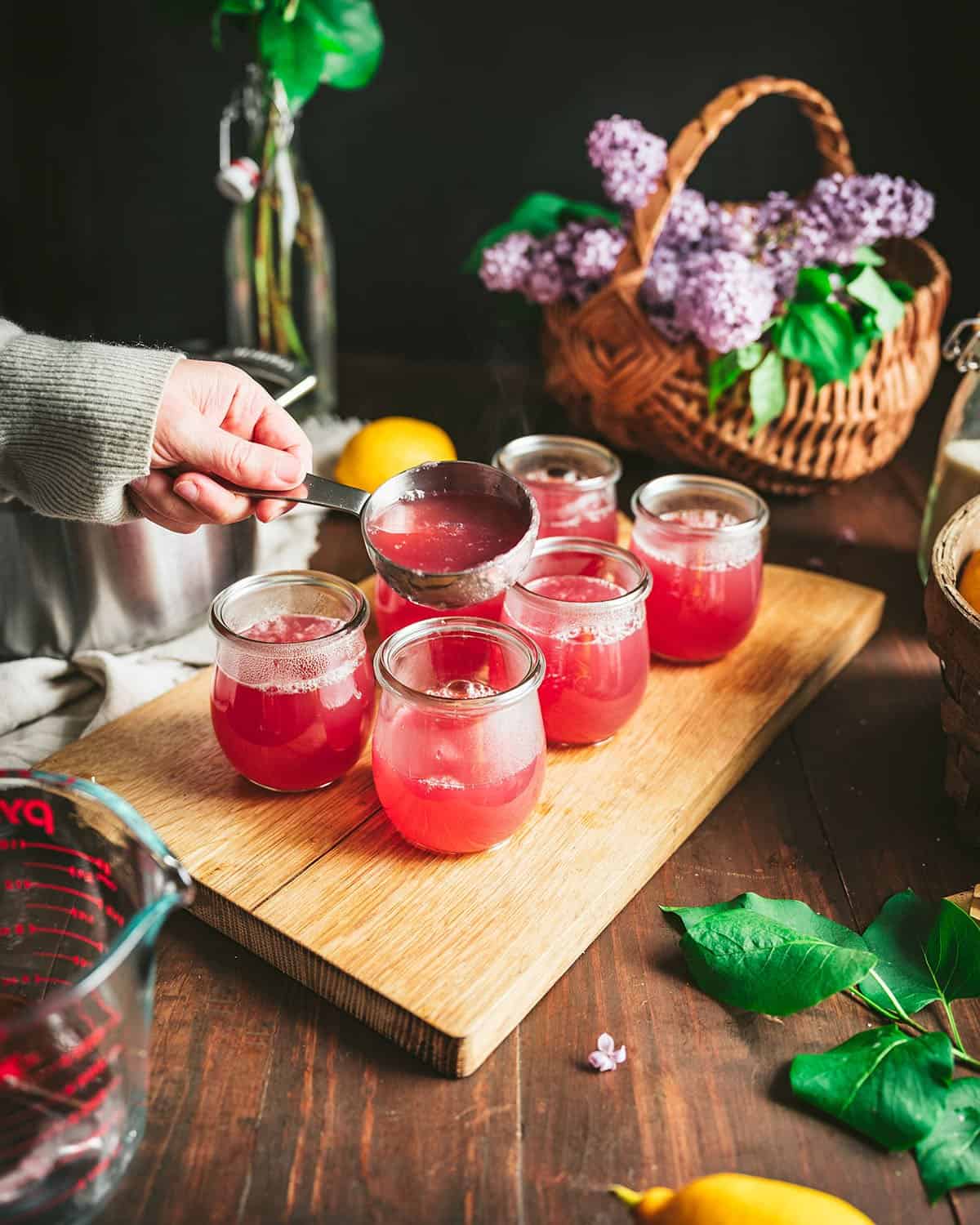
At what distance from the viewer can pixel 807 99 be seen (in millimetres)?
1738

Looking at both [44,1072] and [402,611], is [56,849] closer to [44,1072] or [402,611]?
[44,1072]

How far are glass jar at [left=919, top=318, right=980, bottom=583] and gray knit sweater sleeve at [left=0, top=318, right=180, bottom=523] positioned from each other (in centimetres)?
98

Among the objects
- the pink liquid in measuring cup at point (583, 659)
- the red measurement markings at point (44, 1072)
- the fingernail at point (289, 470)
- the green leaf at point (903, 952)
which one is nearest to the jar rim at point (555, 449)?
the pink liquid in measuring cup at point (583, 659)

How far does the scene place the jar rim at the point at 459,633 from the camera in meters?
1.03

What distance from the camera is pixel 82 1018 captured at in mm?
714

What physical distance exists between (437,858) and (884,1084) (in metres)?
0.43

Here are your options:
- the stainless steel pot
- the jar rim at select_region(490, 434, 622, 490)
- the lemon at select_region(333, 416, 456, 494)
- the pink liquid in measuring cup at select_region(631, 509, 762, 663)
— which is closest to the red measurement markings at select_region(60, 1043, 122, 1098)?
the stainless steel pot

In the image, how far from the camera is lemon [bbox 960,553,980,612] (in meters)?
1.18

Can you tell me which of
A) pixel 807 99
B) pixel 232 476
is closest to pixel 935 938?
pixel 232 476

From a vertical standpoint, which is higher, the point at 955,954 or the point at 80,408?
the point at 80,408

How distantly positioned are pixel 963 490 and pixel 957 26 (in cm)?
99

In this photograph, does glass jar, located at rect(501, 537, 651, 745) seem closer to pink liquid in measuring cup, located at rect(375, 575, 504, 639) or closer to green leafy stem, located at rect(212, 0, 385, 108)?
pink liquid in measuring cup, located at rect(375, 575, 504, 639)

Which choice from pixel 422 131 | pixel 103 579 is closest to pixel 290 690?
pixel 103 579

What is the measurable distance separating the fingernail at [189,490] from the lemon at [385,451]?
567 millimetres
